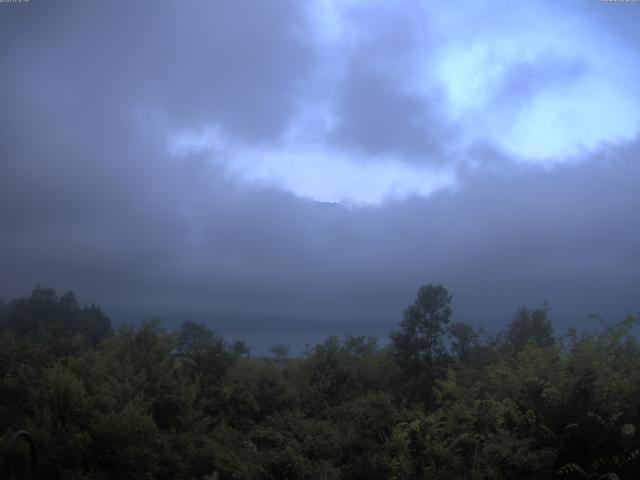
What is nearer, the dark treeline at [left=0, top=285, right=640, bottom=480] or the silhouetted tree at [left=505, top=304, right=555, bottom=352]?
the dark treeline at [left=0, top=285, right=640, bottom=480]

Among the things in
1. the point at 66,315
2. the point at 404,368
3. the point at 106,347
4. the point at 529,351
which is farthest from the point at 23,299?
the point at 529,351

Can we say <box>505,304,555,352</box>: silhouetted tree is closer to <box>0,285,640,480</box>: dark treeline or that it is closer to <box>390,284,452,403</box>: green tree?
<box>390,284,452,403</box>: green tree

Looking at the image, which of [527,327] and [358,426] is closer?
[358,426]

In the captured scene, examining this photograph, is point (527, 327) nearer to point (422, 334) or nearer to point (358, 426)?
point (422, 334)

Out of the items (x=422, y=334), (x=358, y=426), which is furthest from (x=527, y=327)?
(x=358, y=426)

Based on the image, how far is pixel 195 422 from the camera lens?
17.7m

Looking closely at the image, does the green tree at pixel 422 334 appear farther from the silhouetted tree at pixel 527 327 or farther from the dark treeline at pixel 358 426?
the dark treeline at pixel 358 426

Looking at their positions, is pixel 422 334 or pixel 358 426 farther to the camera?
pixel 422 334

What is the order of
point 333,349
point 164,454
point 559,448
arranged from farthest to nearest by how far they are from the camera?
1. point 333,349
2. point 164,454
3. point 559,448

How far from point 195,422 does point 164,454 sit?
14.0 feet

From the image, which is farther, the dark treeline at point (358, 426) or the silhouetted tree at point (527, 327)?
the silhouetted tree at point (527, 327)

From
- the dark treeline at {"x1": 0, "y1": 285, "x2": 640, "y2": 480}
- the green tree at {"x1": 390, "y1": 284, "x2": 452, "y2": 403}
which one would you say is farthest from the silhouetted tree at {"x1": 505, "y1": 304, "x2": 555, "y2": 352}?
the dark treeline at {"x1": 0, "y1": 285, "x2": 640, "y2": 480}

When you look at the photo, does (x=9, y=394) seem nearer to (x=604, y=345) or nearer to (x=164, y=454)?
(x=164, y=454)

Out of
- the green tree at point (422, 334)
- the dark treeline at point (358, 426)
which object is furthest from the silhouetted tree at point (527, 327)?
the dark treeline at point (358, 426)
